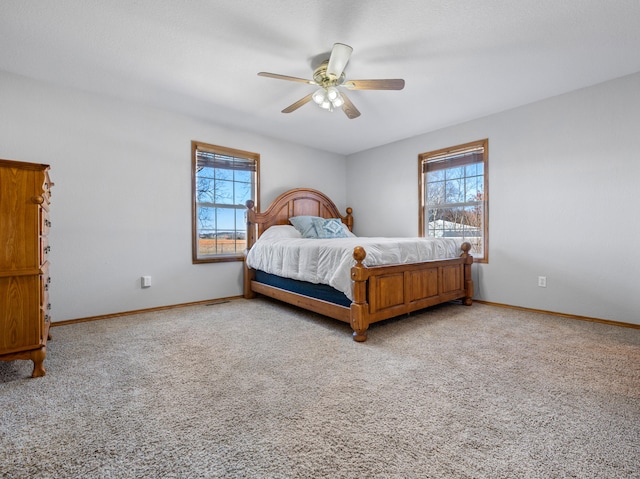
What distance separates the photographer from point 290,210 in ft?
14.9

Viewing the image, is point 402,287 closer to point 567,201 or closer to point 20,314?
point 567,201

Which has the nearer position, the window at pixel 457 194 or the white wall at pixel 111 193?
the white wall at pixel 111 193

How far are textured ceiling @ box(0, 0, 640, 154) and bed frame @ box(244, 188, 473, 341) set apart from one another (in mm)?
1562

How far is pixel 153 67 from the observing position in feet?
8.52

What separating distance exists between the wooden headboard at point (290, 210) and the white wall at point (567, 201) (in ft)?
6.66

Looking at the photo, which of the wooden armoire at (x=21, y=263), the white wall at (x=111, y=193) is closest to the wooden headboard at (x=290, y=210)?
the white wall at (x=111, y=193)

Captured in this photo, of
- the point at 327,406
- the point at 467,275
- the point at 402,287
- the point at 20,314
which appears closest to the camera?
the point at 327,406

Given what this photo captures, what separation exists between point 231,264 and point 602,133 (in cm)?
439

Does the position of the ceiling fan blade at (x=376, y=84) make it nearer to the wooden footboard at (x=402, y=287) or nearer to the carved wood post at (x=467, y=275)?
the wooden footboard at (x=402, y=287)

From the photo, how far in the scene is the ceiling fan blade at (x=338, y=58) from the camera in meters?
2.08

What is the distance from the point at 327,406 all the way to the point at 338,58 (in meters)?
2.26

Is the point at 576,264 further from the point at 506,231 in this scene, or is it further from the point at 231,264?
the point at 231,264

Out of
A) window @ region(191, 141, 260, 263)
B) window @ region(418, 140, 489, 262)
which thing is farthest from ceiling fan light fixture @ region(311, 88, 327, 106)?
window @ region(418, 140, 489, 262)

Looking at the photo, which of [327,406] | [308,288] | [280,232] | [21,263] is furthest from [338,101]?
[21,263]
